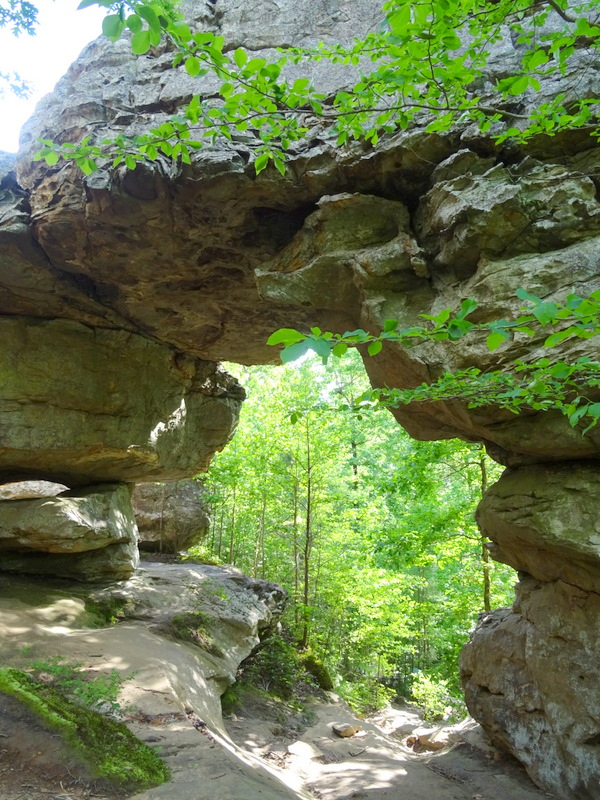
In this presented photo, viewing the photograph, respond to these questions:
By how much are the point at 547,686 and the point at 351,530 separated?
9.22 m

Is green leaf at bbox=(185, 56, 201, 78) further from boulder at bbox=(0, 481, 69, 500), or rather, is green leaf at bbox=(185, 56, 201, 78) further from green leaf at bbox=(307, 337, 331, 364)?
boulder at bbox=(0, 481, 69, 500)

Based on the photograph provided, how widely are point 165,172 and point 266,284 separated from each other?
2.06 metres

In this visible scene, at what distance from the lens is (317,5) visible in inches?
320

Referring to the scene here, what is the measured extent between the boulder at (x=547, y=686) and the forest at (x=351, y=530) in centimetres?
350

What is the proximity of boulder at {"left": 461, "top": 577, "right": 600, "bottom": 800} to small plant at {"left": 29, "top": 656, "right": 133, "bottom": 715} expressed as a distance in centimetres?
529

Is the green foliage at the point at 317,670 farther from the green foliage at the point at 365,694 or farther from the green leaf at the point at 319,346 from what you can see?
the green leaf at the point at 319,346

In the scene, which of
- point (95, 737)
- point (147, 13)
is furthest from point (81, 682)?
point (147, 13)

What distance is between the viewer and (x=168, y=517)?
1611 centimetres

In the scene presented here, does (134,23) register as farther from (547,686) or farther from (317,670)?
(317,670)

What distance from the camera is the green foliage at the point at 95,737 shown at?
4145 mm

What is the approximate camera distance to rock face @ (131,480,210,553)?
1592cm

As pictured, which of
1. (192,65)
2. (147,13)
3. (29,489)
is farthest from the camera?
(29,489)

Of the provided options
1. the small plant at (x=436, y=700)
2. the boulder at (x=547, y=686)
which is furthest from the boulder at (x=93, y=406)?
the small plant at (x=436, y=700)

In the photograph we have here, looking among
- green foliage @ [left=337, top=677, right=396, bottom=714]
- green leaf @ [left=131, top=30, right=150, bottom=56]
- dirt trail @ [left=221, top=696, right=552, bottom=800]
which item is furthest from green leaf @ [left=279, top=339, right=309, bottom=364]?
green foliage @ [left=337, top=677, right=396, bottom=714]
